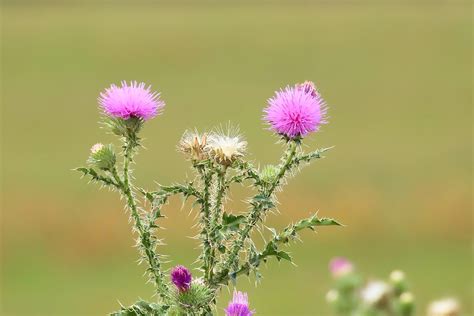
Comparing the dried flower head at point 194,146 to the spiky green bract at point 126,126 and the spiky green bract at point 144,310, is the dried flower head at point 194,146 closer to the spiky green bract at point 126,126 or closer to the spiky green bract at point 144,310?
the spiky green bract at point 126,126

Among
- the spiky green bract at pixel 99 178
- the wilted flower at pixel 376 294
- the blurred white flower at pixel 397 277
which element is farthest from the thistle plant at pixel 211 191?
the blurred white flower at pixel 397 277

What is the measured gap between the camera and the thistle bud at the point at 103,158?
1991 mm

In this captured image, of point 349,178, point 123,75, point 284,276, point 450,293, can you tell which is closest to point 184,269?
point 450,293

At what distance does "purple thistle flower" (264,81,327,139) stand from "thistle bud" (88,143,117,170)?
323 mm

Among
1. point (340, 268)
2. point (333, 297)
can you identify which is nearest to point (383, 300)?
point (333, 297)

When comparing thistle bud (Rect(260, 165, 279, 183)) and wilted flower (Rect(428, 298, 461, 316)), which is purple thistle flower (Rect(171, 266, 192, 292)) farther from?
wilted flower (Rect(428, 298, 461, 316))

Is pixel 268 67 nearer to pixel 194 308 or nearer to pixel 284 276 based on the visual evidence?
pixel 284 276

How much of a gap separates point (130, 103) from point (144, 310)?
431 millimetres

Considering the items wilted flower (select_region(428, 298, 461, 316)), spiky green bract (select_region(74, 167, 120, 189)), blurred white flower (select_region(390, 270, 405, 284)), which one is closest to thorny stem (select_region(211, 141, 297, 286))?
spiky green bract (select_region(74, 167, 120, 189))

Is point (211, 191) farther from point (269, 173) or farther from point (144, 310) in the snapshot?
point (144, 310)

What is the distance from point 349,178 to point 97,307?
5400 millimetres

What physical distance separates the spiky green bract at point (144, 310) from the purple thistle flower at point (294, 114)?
415 millimetres

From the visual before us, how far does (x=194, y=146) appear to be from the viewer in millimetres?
1972

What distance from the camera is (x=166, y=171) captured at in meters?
17.1
